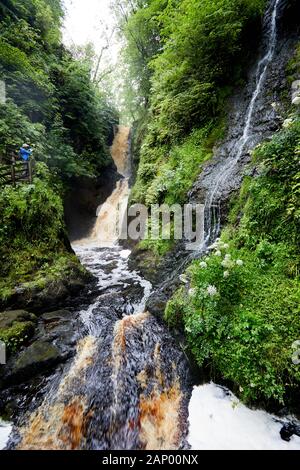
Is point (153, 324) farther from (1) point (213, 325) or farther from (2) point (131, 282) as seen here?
(2) point (131, 282)

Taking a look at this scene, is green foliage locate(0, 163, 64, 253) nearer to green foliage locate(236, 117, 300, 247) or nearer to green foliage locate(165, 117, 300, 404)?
green foliage locate(165, 117, 300, 404)

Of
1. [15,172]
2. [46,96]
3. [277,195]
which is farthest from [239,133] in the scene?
[46,96]

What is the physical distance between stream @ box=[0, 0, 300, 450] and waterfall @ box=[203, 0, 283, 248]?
116 inches

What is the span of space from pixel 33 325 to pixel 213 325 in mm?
3852

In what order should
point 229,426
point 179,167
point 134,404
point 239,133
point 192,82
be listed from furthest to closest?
1. point 192,82
2. point 179,167
3. point 239,133
4. point 134,404
5. point 229,426

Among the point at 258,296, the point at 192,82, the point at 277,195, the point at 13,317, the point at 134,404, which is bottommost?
the point at 134,404

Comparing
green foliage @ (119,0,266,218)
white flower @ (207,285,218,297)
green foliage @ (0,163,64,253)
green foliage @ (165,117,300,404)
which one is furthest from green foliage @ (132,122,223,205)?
white flower @ (207,285,218,297)

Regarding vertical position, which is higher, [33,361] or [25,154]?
[25,154]

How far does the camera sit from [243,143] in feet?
26.8

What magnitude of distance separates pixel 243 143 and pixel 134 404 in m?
7.68

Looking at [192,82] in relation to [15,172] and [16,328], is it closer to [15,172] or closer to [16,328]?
[15,172]

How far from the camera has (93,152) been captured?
679 inches

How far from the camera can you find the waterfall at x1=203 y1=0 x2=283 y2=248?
22.7 ft

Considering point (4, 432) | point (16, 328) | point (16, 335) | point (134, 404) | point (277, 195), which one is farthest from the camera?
point (16, 328)
